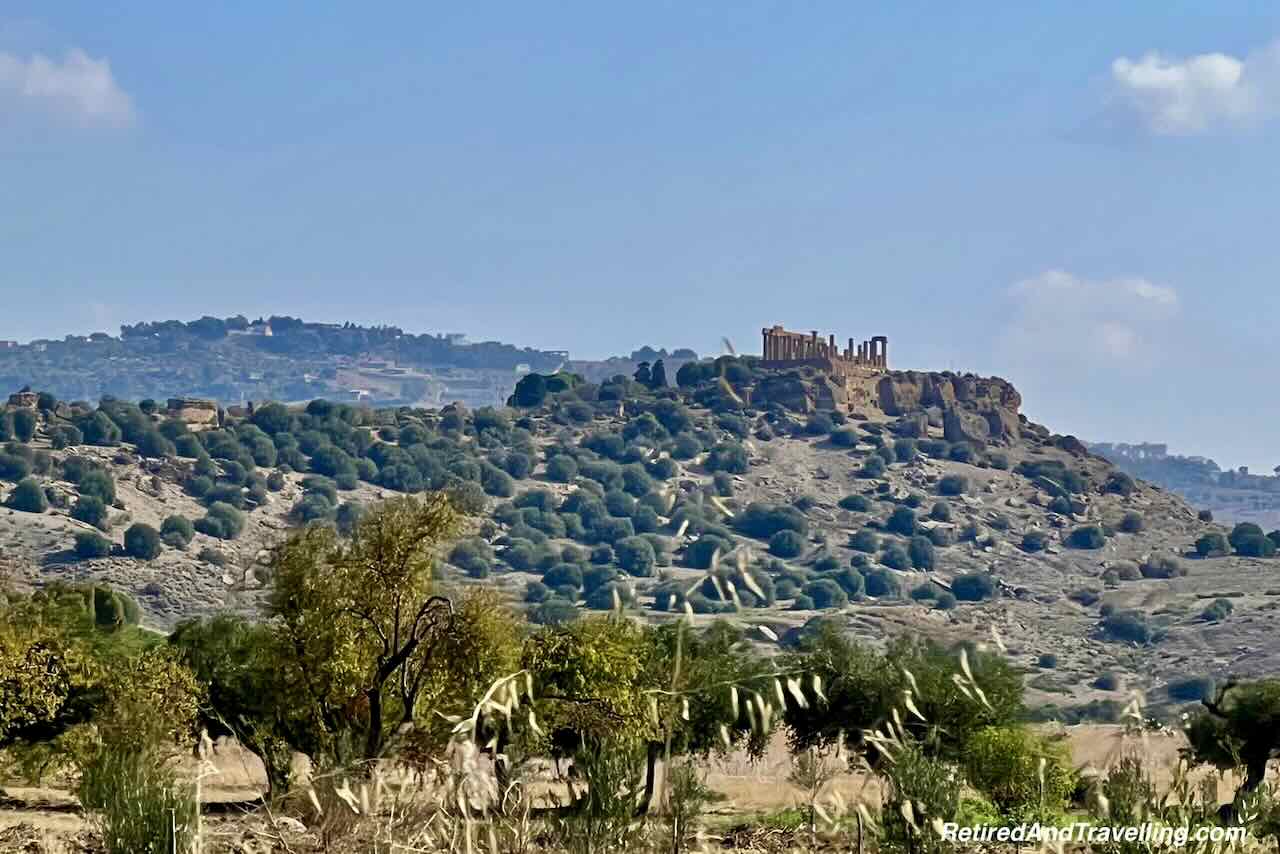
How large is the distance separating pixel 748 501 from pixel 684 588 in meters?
181

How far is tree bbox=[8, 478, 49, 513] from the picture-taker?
14625 cm

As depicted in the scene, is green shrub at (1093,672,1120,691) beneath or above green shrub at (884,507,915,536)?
beneath

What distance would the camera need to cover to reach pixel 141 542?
140 metres

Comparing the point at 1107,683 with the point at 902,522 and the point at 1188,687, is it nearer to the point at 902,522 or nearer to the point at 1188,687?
the point at 1188,687

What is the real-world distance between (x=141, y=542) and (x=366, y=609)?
12064 cm

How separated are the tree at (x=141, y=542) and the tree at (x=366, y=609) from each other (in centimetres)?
11784

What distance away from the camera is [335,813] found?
518 inches

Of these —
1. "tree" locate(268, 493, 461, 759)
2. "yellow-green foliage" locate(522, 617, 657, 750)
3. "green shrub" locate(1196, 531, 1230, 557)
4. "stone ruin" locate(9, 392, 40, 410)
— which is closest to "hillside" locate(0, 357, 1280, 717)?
"stone ruin" locate(9, 392, 40, 410)

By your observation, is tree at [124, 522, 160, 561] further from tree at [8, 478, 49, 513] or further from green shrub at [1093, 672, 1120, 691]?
green shrub at [1093, 672, 1120, 691]

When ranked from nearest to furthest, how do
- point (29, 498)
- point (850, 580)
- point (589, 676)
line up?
1. point (589, 676)
2. point (29, 498)
3. point (850, 580)

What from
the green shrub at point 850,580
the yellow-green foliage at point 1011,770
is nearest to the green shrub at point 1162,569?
the green shrub at point 850,580

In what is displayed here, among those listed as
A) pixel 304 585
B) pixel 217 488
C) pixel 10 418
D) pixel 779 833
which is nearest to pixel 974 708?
pixel 779 833

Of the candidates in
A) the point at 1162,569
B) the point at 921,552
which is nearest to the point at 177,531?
the point at 921,552

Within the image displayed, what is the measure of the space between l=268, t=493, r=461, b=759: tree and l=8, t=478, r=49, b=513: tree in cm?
12769
